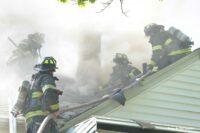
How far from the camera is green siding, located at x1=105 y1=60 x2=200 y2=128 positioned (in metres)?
8.49

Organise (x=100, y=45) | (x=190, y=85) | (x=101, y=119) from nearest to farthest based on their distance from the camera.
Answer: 1. (x=101, y=119)
2. (x=190, y=85)
3. (x=100, y=45)

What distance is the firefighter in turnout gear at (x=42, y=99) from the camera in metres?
7.36

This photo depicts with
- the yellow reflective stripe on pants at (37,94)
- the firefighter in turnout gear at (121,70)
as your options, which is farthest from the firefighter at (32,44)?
the yellow reflective stripe on pants at (37,94)

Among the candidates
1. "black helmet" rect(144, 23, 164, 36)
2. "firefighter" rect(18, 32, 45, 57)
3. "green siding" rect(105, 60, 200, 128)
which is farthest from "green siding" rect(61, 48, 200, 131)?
"firefighter" rect(18, 32, 45, 57)

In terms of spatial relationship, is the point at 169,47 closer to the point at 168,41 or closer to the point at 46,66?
the point at 168,41

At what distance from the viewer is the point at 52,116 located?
7289 mm

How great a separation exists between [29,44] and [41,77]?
3395 mm

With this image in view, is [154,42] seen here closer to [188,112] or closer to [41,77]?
[188,112]

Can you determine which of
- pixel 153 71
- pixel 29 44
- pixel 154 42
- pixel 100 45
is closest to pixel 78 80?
pixel 29 44

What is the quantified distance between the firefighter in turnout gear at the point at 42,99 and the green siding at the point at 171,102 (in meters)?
1.11

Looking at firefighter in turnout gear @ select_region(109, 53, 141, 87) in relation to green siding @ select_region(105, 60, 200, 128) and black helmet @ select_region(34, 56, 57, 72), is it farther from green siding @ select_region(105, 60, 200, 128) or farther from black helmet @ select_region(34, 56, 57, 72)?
black helmet @ select_region(34, 56, 57, 72)

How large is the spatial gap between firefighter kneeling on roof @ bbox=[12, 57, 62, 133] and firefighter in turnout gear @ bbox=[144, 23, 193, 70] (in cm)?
247

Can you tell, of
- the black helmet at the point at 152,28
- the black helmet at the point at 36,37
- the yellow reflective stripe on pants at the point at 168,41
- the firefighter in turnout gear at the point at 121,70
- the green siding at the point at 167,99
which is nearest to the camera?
the green siding at the point at 167,99

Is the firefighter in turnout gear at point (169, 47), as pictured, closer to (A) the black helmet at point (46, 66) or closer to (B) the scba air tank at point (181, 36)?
(B) the scba air tank at point (181, 36)
